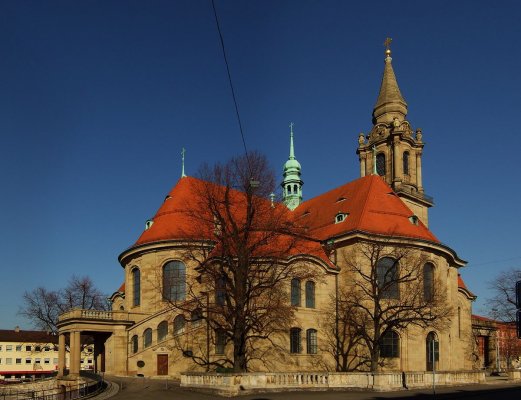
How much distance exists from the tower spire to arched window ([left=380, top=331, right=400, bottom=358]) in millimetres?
24622

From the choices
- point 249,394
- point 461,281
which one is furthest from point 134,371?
point 461,281

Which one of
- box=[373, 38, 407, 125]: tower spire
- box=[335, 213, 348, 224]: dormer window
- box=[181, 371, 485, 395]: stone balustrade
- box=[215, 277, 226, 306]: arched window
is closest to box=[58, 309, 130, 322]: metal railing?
box=[215, 277, 226, 306]: arched window

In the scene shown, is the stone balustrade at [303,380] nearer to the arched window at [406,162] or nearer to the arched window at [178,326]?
the arched window at [178,326]

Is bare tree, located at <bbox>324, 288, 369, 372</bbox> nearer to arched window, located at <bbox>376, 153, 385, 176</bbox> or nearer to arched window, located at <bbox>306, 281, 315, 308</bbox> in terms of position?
arched window, located at <bbox>306, 281, 315, 308</bbox>

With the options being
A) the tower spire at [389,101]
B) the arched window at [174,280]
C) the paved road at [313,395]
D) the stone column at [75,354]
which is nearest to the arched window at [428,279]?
the paved road at [313,395]

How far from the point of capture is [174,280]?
41.7 m

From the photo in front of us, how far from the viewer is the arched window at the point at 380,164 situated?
5853 centimetres

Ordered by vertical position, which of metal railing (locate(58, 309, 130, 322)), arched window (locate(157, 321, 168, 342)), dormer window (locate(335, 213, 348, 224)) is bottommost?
arched window (locate(157, 321, 168, 342))

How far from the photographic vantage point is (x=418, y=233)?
4497 centimetres

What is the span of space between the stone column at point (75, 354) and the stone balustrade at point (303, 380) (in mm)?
11762

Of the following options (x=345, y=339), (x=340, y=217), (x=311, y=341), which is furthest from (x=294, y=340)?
(x=340, y=217)

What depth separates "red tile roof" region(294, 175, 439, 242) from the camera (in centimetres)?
4403

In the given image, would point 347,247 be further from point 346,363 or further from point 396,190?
point 396,190

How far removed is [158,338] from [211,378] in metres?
13.1
